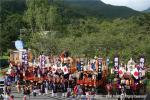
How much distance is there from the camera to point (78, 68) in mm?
29562

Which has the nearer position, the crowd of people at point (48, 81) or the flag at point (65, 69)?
the crowd of people at point (48, 81)

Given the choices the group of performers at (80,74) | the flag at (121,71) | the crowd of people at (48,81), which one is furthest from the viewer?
the crowd of people at (48,81)

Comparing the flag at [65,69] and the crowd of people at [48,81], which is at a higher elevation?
the flag at [65,69]

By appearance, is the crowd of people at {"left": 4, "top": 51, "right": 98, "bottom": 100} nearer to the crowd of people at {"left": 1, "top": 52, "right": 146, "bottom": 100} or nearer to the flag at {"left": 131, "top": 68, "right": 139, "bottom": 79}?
the crowd of people at {"left": 1, "top": 52, "right": 146, "bottom": 100}

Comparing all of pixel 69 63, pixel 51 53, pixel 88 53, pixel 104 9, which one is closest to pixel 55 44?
pixel 51 53

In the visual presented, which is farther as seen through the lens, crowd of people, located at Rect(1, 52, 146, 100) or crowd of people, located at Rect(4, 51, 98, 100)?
crowd of people, located at Rect(4, 51, 98, 100)

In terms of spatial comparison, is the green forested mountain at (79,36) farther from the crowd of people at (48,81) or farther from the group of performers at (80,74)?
the crowd of people at (48,81)

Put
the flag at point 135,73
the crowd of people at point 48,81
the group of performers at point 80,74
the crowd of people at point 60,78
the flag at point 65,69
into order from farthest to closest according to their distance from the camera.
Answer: the flag at point 65,69 → the crowd of people at point 48,81 → the crowd of people at point 60,78 → the group of performers at point 80,74 → the flag at point 135,73

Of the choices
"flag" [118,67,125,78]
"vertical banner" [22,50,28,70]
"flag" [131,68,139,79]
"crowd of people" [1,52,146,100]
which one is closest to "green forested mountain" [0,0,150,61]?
"vertical banner" [22,50,28,70]

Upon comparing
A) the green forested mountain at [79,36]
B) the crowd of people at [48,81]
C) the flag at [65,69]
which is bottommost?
the crowd of people at [48,81]

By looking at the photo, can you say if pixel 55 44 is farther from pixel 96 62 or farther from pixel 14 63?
pixel 96 62

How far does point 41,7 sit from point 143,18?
15.3 meters

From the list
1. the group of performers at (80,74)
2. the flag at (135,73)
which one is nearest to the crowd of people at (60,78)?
the group of performers at (80,74)

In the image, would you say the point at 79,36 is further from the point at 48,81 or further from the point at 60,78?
the point at 60,78
